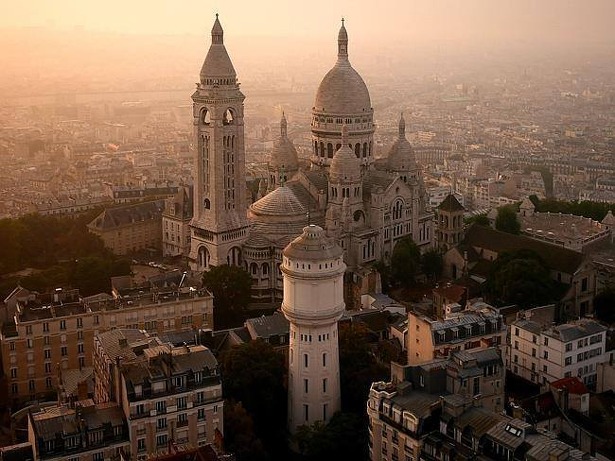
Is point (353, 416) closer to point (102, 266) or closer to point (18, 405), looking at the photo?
point (18, 405)

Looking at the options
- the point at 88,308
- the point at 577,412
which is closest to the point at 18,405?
the point at 88,308

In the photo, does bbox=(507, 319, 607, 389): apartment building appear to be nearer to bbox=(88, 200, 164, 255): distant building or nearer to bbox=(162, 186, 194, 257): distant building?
bbox=(162, 186, 194, 257): distant building

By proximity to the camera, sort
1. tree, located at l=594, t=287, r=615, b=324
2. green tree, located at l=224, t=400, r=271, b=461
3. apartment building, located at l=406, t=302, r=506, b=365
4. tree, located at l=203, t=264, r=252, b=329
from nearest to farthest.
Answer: green tree, located at l=224, t=400, r=271, b=461 < apartment building, located at l=406, t=302, r=506, b=365 < tree, located at l=594, t=287, r=615, b=324 < tree, located at l=203, t=264, r=252, b=329

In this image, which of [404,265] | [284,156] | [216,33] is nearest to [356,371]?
[404,265]

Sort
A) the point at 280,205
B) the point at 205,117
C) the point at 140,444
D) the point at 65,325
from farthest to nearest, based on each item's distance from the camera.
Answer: the point at 280,205 < the point at 205,117 < the point at 65,325 < the point at 140,444

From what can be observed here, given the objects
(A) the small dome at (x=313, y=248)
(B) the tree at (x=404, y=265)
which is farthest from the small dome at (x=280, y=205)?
(A) the small dome at (x=313, y=248)

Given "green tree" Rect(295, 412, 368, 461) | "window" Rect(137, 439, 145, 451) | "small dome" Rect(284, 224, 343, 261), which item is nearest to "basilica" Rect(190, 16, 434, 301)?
"small dome" Rect(284, 224, 343, 261)

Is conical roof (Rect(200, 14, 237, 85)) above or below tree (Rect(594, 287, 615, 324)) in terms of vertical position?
above

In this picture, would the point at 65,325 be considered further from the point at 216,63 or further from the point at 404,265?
the point at 404,265
